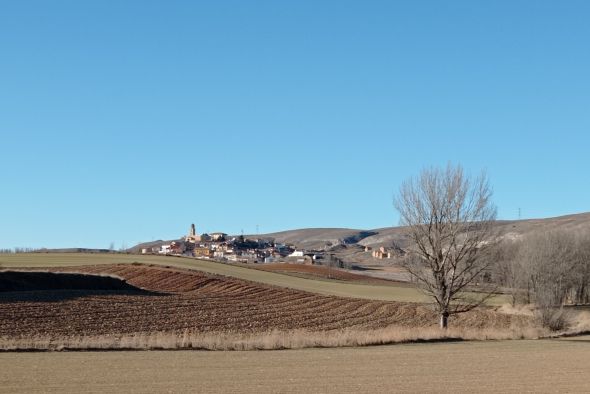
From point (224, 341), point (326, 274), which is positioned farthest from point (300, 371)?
point (326, 274)

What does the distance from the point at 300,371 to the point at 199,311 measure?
25.0 m

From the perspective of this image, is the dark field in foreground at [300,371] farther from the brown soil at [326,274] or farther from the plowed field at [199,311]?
the brown soil at [326,274]

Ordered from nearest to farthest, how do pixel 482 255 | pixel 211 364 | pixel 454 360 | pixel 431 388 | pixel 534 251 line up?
pixel 431 388 → pixel 211 364 → pixel 454 360 → pixel 482 255 → pixel 534 251

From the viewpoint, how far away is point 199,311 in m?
49.4

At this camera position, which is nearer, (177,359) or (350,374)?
(350,374)

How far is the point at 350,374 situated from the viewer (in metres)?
24.6

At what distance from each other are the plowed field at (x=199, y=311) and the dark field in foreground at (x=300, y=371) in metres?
11.0

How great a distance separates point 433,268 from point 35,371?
29495 millimetres

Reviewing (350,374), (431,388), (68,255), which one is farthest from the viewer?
(68,255)

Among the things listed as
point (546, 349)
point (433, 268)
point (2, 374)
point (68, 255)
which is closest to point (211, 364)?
point (2, 374)

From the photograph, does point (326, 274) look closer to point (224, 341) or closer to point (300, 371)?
point (224, 341)

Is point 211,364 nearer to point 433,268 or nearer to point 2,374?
point 2,374

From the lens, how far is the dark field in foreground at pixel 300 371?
20922 millimetres

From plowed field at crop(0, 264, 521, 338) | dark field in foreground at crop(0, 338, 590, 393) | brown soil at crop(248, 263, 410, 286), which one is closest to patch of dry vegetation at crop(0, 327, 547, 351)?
dark field in foreground at crop(0, 338, 590, 393)
